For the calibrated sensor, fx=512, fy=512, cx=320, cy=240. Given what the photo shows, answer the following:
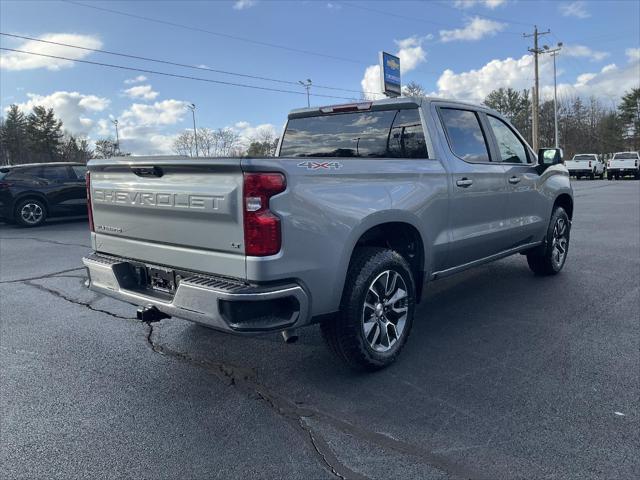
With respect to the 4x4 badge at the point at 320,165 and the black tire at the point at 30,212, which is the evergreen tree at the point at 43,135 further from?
the 4x4 badge at the point at 320,165

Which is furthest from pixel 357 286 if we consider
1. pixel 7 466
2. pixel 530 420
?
pixel 7 466

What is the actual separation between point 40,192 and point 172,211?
11976 millimetres

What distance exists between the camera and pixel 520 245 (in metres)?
5.68

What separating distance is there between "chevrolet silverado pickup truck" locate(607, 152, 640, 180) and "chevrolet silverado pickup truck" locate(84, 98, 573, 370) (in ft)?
118

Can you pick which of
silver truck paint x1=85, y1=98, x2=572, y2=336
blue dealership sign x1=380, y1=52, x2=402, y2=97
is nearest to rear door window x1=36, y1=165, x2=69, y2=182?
silver truck paint x1=85, y1=98, x2=572, y2=336

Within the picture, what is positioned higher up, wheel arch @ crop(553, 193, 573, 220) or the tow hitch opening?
wheel arch @ crop(553, 193, 573, 220)

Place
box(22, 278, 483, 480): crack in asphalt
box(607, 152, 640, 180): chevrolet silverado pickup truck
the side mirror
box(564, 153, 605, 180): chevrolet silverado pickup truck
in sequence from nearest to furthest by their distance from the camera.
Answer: box(22, 278, 483, 480): crack in asphalt → the side mirror → box(607, 152, 640, 180): chevrolet silverado pickup truck → box(564, 153, 605, 180): chevrolet silverado pickup truck

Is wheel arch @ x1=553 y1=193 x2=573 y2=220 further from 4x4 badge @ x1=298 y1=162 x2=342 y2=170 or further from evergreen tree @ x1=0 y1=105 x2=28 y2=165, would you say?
evergreen tree @ x1=0 y1=105 x2=28 y2=165

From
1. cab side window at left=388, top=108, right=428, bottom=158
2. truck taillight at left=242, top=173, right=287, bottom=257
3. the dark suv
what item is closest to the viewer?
truck taillight at left=242, top=173, right=287, bottom=257

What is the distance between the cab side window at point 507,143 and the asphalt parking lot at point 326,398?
152 cm

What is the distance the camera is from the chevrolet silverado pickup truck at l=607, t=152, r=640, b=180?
116 ft

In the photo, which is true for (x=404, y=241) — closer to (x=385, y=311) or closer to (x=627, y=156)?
(x=385, y=311)

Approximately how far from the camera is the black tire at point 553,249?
620 centimetres

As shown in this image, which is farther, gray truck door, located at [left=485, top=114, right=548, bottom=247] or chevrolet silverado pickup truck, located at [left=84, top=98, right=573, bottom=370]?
gray truck door, located at [left=485, top=114, right=548, bottom=247]
